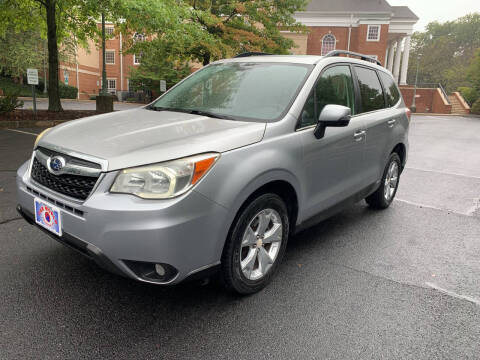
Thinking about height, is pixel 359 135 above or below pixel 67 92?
above

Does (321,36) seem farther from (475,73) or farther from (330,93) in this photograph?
(330,93)

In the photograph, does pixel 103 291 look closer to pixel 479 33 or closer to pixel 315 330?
pixel 315 330

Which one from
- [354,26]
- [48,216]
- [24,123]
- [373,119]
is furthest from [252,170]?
[354,26]

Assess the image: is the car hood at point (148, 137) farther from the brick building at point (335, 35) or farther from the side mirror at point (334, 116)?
the brick building at point (335, 35)

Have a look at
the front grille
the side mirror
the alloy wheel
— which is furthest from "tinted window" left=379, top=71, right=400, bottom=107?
the front grille

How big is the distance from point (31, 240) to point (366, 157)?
3.50 metres

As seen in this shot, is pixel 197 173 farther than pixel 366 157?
No

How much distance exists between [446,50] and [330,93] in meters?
84.4

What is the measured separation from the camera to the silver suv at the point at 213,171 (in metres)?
2.36

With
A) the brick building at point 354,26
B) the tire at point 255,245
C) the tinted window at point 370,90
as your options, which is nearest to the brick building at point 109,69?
the brick building at point 354,26

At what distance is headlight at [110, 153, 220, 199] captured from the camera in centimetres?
237

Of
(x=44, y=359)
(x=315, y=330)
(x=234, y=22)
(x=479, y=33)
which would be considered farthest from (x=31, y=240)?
(x=479, y=33)

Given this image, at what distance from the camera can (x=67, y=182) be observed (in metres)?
2.58

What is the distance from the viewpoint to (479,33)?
82.1m
